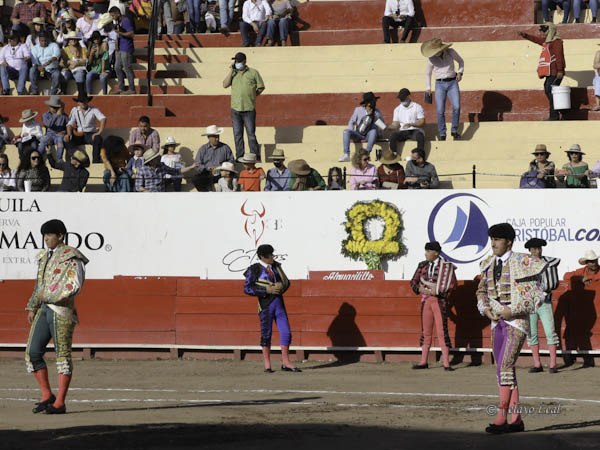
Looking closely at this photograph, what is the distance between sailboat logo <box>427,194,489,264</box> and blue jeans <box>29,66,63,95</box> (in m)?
8.13

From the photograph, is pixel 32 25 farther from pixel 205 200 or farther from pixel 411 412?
pixel 411 412

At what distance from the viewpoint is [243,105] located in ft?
61.7

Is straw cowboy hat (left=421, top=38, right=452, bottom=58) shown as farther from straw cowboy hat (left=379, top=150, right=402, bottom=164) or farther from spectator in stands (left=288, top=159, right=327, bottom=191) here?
spectator in stands (left=288, top=159, right=327, bottom=191)

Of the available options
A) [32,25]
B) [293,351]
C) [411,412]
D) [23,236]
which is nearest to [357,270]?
[293,351]

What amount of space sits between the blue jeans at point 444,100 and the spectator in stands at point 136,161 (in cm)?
473

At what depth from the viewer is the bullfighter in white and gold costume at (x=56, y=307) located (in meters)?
10.1

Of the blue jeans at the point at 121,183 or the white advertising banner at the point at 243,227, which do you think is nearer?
the white advertising banner at the point at 243,227

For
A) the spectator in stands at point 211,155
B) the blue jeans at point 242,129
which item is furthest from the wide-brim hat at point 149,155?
the blue jeans at point 242,129

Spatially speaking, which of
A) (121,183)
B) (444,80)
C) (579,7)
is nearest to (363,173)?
(444,80)

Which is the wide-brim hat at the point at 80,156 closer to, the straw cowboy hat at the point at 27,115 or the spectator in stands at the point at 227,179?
the straw cowboy hat at the point at 27,115

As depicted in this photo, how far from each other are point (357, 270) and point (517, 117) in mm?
4971

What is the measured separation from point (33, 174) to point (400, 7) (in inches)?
334

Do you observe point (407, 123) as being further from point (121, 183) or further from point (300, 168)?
point (121, 183)

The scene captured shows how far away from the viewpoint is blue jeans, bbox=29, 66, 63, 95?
21344 millimetres
